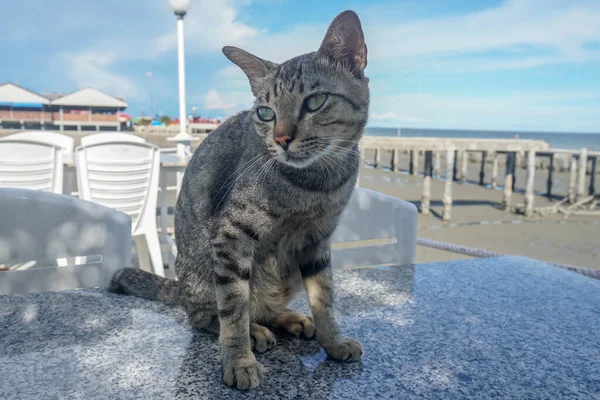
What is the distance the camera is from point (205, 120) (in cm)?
2931

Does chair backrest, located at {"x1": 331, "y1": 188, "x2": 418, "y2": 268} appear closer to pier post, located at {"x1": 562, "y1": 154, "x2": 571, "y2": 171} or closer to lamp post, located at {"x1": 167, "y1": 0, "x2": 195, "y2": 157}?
lamp post, located at {"x1": 167, "y1": 0, "x2": 195, "y2": 157}

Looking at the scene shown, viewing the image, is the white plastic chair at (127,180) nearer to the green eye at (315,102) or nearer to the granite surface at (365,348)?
the granite surface at (365,348)

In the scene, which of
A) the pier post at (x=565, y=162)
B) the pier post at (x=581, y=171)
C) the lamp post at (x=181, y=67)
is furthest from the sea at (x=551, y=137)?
the lamp post at (x=181, y=67)

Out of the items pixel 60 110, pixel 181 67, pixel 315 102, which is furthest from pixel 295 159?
pixel 60 110

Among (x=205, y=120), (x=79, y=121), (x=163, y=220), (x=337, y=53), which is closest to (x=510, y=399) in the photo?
(x=337, y=53)

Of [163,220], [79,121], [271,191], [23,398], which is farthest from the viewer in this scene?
[79,121]

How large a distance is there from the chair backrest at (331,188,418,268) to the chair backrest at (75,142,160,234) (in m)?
2.57

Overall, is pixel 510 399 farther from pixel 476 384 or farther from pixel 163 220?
pixel 163 220

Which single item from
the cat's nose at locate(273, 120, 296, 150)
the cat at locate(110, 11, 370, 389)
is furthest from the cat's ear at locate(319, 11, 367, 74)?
the cat's nose at locate(273, 120, 296, 150)

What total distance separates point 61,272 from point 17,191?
1.29ft

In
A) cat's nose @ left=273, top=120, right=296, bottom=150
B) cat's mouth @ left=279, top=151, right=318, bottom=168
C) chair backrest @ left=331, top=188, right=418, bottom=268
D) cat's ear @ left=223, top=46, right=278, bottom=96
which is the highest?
cat's ear @ left=223, top=46, right=278, bottom=96

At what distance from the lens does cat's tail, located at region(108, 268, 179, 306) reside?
5.53 feet

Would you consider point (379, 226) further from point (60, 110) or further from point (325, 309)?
point (60, 110)

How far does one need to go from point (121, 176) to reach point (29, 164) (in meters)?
0.75
